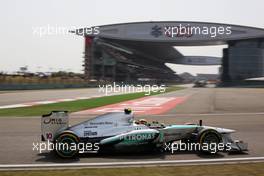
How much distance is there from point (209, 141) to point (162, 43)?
136307 millimetres

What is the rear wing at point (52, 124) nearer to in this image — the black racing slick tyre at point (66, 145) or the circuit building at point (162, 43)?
the black racing slick tyre at point (66, 145)

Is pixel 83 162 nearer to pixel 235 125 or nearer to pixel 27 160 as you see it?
pixel 27 160

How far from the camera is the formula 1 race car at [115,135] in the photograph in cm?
970

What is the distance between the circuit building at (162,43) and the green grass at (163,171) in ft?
394

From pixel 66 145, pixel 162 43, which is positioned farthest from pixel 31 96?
pixel 162 43

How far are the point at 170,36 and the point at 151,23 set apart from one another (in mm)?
8004

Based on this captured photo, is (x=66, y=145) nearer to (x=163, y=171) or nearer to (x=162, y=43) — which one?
(x=163, y=171)

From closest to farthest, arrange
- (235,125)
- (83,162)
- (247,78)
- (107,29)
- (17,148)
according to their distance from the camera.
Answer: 1. (83,162)
2. (17,148)
3. (235,125)
4. (247,78)
5. (107,29)

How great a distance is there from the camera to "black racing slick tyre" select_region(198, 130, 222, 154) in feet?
32.3

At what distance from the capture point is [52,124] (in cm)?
975

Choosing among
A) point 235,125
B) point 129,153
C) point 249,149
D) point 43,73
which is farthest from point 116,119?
point 43,73

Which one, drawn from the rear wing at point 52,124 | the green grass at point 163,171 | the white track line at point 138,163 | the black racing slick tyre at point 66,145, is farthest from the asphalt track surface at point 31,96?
the green grass at point 163,171

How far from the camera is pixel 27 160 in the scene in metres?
9.20

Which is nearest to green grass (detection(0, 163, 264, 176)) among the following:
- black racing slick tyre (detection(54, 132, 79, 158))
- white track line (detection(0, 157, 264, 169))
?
white track line (detection(0, 157, 264, 169))
